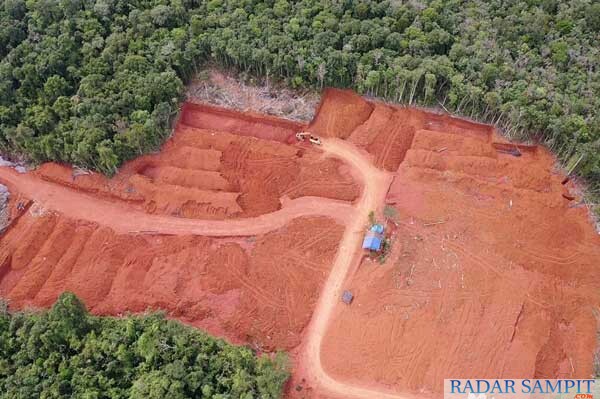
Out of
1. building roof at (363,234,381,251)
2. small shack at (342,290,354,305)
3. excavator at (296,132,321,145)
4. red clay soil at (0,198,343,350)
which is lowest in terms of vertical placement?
red clay soil at (0,198,343,350)

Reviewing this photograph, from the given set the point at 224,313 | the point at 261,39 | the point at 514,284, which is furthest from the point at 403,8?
the point at 224,313

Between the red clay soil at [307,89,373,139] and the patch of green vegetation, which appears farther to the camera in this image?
the red clay soil at [307,89,373,139]

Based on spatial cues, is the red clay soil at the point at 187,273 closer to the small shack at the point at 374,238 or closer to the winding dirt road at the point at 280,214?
the winding dirt road at the point at 280,214

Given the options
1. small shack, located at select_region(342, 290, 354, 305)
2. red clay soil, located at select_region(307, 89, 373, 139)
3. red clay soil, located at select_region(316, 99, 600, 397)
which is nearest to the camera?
red clay soil, located at select_region(316, 99, 600, 397)

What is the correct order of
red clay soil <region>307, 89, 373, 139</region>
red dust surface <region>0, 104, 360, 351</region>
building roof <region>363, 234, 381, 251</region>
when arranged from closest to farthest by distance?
1. red dust surface <region>0, 104, 360, 351</region>
2. building roof <region>363, 234, 381, 251</region>
3. red clay soil <region>307, 89, 373, 139</region>

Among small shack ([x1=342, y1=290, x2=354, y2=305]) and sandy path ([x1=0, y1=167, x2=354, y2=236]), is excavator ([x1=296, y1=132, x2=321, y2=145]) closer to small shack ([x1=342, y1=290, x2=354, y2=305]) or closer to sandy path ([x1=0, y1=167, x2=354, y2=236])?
sandy path ([x1=0, y1=167, x2=354, y2=236])

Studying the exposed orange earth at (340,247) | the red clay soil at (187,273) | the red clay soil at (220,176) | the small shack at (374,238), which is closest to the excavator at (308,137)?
the exposed orange earth at (340,247)

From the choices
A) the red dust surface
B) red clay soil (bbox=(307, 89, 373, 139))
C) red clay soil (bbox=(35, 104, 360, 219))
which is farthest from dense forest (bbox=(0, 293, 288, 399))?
red clay soil (bbox=(307, 89, 373, 139))
